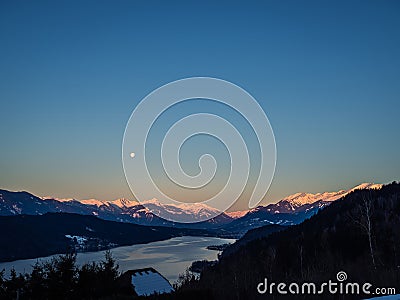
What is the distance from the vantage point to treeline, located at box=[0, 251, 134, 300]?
28.5 meters

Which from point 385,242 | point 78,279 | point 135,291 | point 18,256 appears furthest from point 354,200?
point 18,256

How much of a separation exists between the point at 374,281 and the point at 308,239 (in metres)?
67.1

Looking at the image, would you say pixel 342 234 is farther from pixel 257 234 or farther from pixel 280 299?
pixel 257 234

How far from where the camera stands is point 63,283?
28547mm

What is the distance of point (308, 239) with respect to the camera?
264 feet

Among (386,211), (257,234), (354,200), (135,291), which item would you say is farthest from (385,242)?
(257,234)

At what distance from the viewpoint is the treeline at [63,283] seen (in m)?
28.5

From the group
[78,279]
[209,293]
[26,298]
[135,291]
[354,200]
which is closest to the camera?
[209,293]

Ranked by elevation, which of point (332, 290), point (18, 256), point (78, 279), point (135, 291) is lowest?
point (18, 256)

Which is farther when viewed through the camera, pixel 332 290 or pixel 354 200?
pixel 354 200

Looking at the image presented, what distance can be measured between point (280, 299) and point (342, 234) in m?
62.5

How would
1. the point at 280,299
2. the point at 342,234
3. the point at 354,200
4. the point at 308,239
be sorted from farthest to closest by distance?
1. the point at 354,200
2. the point at 308,239
3. the point at 342,234
4. the point at 280,299

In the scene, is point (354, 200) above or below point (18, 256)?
above

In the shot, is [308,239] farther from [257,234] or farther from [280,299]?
[257,234]
